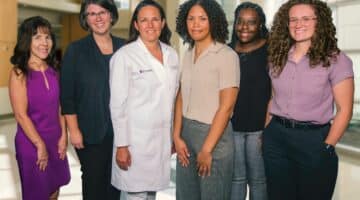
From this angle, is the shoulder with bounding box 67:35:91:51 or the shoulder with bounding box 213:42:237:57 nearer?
the shoulder with bounding box 213:42:237:57

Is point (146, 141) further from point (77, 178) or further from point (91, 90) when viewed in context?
point (77, 178)

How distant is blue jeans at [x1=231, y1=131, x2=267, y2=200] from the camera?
2.52 m

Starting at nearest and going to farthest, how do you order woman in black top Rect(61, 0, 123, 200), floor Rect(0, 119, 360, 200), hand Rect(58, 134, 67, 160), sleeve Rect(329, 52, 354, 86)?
sleeve Rect(329, 52, 354, 86) → woman in black top Rect(61, 0, 123, 200) → hand Rect(58, 134, 67, 160) → floor Rect(0, 119, 360, 200)

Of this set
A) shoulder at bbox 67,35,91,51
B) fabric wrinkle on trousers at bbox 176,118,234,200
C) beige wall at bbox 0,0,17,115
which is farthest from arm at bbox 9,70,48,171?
beige wall at bbox 0,0,17,115

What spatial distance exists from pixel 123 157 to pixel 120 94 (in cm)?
33

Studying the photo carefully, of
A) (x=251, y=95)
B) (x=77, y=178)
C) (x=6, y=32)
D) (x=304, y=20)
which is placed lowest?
(x=77, y=178)

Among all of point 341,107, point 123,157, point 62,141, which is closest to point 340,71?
point 341,107

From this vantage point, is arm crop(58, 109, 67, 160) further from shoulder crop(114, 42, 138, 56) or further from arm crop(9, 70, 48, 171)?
shoulder crop(114, 42, 138, 56)

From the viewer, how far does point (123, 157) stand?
2037mm

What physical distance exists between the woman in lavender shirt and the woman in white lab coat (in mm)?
580

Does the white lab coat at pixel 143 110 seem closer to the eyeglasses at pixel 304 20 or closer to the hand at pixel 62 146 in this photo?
the hand at pixel 62 146

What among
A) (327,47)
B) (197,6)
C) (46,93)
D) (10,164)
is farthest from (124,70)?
(10,164)

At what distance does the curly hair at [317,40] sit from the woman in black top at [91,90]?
96 centimetres

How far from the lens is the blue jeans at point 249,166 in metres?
2.52
